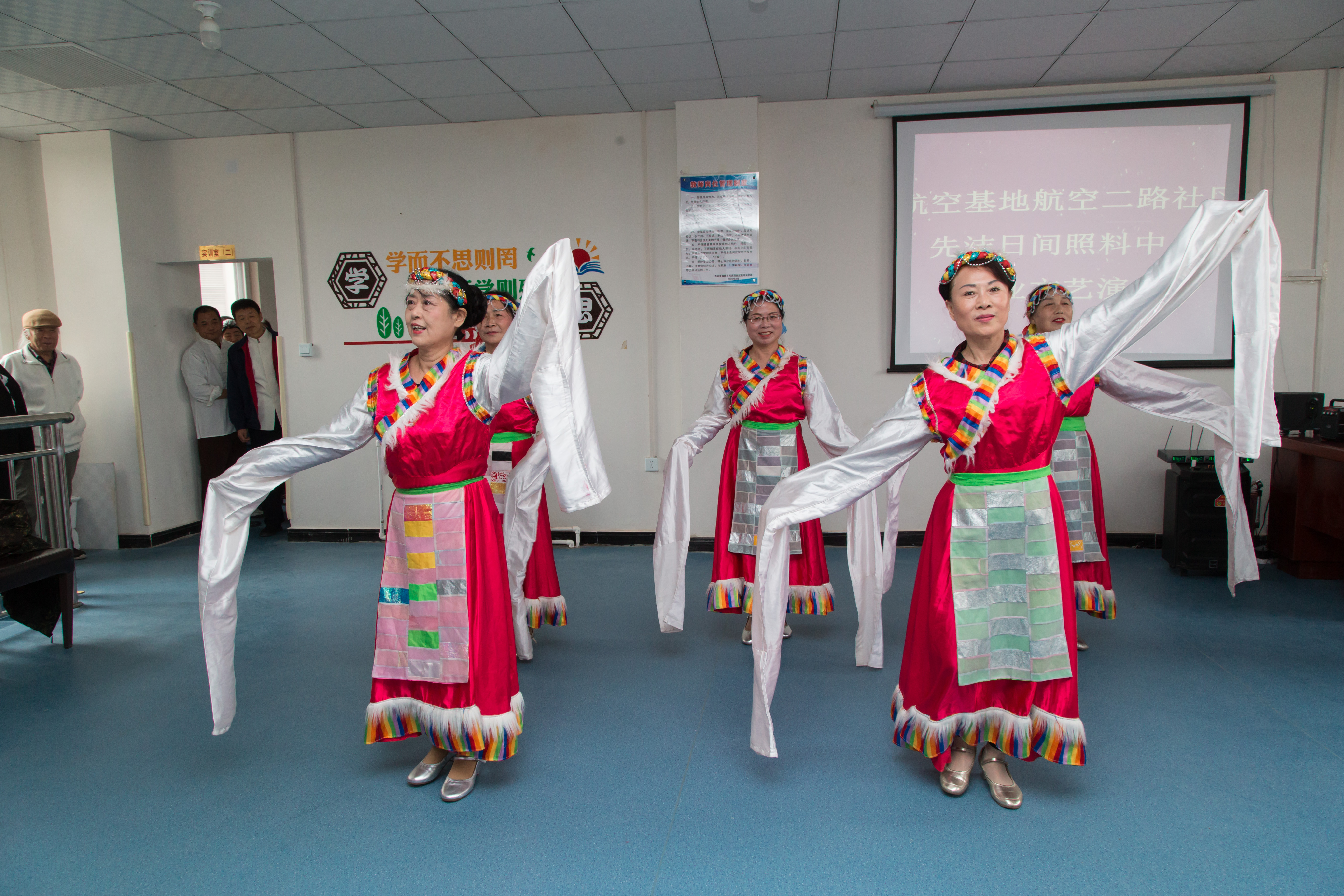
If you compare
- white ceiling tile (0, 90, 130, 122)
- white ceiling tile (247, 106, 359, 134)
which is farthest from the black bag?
white ceiling tile (247, 106, 359, 134)

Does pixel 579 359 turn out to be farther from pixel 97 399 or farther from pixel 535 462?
pixel 97 399

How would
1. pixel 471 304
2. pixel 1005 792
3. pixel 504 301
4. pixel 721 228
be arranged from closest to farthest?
pixel 1005 792 → pixel 471 304 → pixel 504 301 → pixel 721 228

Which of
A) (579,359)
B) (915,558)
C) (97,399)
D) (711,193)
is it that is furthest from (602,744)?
(97,399)

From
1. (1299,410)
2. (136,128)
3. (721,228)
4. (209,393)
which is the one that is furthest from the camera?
(209,393)

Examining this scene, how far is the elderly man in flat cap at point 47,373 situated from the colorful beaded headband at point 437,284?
4078mm

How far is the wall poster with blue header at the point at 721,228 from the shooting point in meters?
4.82

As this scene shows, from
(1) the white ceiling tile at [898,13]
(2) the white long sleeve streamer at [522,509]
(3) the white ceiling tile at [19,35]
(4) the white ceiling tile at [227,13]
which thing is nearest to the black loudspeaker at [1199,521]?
(1) the white ceiling tile at [898,13]

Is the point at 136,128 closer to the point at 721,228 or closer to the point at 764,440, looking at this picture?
the point at 721,228

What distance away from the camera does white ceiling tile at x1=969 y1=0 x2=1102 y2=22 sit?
3.55m

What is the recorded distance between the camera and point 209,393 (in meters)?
5.73

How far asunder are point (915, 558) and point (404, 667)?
3.55 metres

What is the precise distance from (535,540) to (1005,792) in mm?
2035

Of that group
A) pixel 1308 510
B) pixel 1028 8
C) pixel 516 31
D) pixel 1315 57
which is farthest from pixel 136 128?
pixel 1308 510

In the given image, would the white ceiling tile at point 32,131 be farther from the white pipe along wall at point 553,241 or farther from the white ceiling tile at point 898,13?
the white ceiling tile at point 898,13
